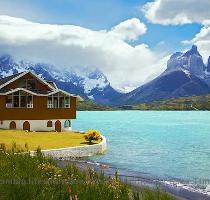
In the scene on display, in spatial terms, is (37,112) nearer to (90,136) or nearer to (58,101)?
(58,101)

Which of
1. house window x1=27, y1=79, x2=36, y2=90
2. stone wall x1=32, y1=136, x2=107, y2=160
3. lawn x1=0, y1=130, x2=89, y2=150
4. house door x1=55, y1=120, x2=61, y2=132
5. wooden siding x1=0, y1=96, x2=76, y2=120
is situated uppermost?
house window x1=27, y1=79, x2=36, y2=90

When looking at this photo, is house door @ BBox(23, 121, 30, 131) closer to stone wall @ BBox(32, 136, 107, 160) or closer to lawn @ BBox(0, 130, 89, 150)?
lawn @ BBox(0, 130, 89, 150)

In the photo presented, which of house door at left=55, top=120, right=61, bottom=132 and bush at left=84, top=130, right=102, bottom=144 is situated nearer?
bush at left=84, top=130, right=102, bottom=144

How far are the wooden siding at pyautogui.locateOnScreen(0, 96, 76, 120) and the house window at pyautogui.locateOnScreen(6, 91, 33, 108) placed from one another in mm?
647

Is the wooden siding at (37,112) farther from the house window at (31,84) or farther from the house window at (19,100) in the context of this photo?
the house window at (31,84)

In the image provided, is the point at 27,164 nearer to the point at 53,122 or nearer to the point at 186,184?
the point at 186,184

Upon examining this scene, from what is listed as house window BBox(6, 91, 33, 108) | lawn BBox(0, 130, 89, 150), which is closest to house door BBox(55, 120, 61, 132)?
house window BBox(6, 91, 33, 108)

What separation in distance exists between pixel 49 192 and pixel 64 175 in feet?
21.9

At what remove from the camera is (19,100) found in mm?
69375

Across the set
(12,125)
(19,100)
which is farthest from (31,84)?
(12,125)

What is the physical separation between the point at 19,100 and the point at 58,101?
6.75 meters

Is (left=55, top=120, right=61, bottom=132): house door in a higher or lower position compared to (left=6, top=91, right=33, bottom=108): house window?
lower

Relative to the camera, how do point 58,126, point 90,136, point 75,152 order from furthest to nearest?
point 58,126, point 90,136, point 75,152

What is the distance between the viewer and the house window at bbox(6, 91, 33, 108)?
69.2 meters
